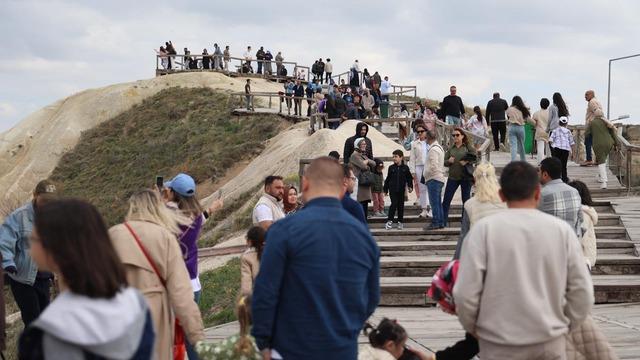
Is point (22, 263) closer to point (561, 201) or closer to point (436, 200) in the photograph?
point (561, 201)

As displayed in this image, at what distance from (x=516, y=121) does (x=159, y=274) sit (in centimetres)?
1629

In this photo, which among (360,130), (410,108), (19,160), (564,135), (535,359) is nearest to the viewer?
(535,359)

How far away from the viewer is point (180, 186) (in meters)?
7.84

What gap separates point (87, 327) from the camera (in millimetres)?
3744

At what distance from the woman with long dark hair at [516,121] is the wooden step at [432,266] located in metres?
7.94

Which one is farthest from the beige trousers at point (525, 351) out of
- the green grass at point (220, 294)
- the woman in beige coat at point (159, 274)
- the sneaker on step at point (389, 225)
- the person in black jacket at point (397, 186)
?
the sneaker on step at point (389, 225)

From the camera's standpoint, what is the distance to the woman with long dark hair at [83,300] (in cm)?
376

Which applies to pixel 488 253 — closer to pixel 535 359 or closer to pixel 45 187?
pixel 535 359

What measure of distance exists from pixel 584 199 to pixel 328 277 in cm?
451

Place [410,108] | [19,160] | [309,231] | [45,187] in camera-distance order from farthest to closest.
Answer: [19,160] → [410,108] → [45,187] → [309,231]

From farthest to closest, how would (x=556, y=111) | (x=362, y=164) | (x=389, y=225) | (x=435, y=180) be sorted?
(x=556, y=111)
(x=362, y=164)
(x=389, y=225)
(x=435, y=180)

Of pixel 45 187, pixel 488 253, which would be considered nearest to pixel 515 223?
pixel 488 253

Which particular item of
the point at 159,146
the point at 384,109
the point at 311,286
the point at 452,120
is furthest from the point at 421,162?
the point at 159,146

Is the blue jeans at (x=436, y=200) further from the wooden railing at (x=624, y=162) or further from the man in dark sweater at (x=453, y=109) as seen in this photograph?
the man in dark sweater at (x=453, y=109)
